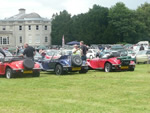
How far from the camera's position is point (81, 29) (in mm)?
91625

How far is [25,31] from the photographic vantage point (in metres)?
104

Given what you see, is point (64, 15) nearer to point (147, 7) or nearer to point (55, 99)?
point (147, 7)

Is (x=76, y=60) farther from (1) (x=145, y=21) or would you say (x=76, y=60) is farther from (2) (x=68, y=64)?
(1) (x=145, y=21)

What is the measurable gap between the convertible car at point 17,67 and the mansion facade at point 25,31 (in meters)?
84.2

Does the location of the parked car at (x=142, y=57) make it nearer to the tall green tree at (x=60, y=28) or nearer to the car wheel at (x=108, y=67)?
the car wheel at (x=108, y=67)

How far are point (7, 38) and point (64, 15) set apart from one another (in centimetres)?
2341

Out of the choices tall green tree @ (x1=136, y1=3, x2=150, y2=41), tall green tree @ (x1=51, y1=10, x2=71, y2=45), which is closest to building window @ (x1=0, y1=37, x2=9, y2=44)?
tall green tree @ (x1=51, y1=10, x2=71, y2=45)

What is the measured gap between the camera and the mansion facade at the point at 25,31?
102438 millimetres

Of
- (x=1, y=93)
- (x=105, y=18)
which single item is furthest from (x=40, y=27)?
(x=1, y=93)

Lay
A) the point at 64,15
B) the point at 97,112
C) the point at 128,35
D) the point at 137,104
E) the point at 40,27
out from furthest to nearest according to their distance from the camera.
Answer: the point at 64,15 → the point at 40,27 → the point at 128,35 → the point at 137,104 → the point at 97,112

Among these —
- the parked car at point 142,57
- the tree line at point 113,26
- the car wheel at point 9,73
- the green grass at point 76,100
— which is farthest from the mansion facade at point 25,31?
the green grass at point 76,100

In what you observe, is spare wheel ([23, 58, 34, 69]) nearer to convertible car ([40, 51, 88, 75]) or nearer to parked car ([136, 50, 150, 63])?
convertible car ([40, 51, 88, 75])

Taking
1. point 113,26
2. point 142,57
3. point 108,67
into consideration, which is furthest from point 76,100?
point 113,26

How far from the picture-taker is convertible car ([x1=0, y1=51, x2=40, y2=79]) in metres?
16.9
